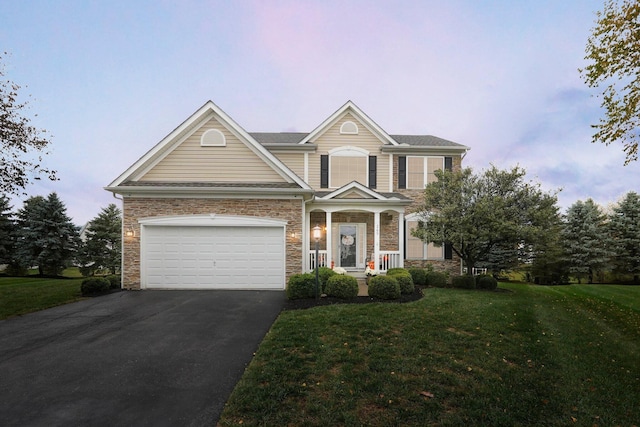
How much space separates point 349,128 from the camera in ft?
49.9

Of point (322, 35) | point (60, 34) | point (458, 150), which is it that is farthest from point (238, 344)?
point (60, 34)

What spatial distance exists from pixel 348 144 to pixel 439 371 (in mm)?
12608

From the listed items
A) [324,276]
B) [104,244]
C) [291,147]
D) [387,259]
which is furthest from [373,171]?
[104,244]

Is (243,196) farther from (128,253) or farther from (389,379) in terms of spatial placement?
(389,379)

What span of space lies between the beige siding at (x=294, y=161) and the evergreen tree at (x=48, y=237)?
58.9 feet

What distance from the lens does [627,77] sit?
25.8ft

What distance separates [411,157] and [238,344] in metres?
13.1

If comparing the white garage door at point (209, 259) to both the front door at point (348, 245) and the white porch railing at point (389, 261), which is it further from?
the white porch railing at point (389, 261)

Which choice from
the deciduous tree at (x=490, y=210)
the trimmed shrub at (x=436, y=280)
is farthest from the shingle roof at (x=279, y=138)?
the trimmed shrub at (x=436, y=280)

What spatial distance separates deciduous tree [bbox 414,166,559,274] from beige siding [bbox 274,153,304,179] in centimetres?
684

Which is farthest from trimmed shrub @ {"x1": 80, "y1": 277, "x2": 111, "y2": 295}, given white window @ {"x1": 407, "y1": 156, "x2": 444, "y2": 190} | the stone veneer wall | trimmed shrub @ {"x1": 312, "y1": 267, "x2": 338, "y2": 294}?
white window @ {"x1": 407, "y1": 156, "x2": 444, "y2": 190}

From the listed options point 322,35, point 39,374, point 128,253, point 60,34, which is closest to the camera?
point 39,374

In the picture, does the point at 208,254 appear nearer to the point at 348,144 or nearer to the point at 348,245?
the point at 348,245

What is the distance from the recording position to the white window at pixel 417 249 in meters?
14.8
